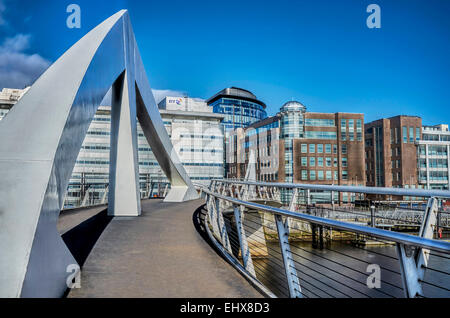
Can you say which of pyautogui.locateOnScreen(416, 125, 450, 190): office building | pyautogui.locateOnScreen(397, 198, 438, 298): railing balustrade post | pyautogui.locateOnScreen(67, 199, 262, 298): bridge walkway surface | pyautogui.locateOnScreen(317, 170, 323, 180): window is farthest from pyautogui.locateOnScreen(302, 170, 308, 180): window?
pyautogui.locateOnScreen(397, 198, 438, 298): railing balustrade post

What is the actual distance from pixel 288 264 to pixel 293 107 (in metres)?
53.7

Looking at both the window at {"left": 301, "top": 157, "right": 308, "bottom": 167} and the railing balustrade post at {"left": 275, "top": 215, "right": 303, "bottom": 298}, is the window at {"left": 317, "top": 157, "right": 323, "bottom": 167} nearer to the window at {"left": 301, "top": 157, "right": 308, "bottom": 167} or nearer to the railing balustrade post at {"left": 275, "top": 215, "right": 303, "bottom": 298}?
the window at {"left": 301, "top": 157, "right": 308, "bottom": 167}

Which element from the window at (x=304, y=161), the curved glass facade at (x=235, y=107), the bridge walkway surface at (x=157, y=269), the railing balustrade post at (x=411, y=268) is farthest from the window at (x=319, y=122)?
the curved glass facade at (x=235, y=107)

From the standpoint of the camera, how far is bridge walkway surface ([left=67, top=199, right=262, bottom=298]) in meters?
3.15

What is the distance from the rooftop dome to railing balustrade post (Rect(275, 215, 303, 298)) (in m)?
52.2

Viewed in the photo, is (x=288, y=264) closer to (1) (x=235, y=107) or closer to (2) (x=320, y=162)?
(2) (x=320, y=162)

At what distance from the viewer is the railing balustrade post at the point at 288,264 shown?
9.37ft

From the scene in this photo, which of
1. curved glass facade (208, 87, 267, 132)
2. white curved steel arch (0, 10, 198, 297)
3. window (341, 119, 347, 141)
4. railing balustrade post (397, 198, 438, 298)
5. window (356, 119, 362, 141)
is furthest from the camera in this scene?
curved glass facade (208, 87, 267, 132)

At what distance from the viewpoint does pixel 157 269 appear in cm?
392

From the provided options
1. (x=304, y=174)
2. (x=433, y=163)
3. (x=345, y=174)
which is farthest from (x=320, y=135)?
(x=433, y=163)

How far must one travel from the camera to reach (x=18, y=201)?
113 inches

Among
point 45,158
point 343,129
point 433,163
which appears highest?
point 343,129

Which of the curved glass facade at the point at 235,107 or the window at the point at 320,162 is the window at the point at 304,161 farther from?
the curved glass facade at the point at 235,107

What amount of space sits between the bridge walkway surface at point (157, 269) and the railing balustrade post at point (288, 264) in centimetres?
32
